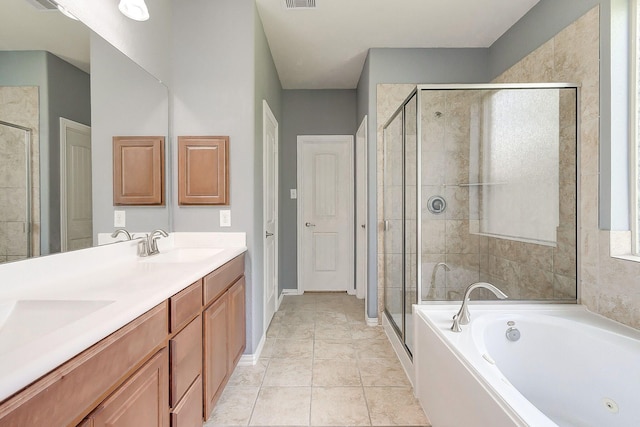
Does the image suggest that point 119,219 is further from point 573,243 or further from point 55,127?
point 573,243

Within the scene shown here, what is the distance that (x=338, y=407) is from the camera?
69.9 inches

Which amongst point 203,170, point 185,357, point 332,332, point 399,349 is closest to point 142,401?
point 185,357

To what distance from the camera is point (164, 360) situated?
1.15 metres

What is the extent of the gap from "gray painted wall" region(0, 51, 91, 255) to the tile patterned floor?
126 cm

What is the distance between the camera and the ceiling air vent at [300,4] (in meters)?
2.30

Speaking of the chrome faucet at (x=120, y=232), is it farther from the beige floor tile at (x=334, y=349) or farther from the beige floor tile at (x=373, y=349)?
the beige floor tile at (x=373, y=349)

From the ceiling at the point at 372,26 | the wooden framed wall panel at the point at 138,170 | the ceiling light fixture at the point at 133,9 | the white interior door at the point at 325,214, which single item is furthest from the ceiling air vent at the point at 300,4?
the white interior door at the point at 325,214

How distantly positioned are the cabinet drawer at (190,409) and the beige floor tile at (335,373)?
0.81 meters

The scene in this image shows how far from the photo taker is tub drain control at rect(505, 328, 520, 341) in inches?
65.5

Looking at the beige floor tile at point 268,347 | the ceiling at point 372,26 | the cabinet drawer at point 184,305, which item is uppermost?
the ceiling at point 372,26

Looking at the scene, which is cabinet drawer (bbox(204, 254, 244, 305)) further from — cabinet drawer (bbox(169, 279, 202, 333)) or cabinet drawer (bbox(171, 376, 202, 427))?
cabinet drawer (bbox(171, 376, 202, 427))

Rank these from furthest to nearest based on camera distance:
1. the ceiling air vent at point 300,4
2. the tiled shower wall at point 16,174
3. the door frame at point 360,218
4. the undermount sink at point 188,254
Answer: the door frame at point 360,218
the ceiling air vent at point 300,4
the undermount sink at point 188,254
the tiled shower wall at point 16,174

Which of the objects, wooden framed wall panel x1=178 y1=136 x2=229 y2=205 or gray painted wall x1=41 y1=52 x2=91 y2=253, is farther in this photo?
wooden framed wall panel x1=178 y1=136 x2=229 y2=205

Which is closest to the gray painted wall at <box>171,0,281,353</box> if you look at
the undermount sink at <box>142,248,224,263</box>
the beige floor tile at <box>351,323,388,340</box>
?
the undermount sink at <box>142,248,224,263</box>
